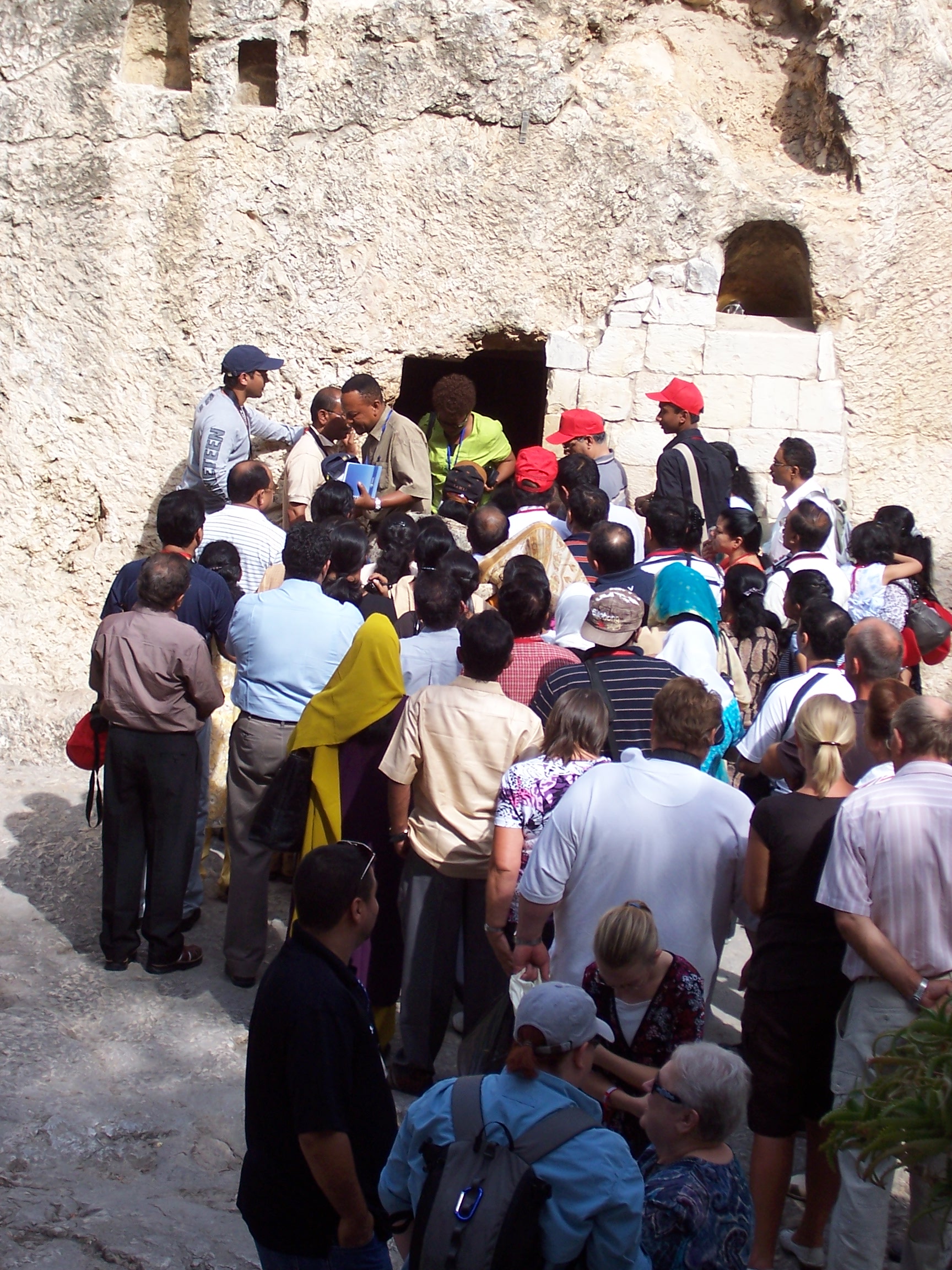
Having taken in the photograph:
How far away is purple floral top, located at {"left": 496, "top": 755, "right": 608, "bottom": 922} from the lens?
3256 mm

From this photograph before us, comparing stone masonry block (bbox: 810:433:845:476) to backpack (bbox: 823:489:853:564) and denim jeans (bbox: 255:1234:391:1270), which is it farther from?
denim jeans (bbox: 255:1234:391:1270)

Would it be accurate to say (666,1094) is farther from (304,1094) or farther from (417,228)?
(417,228)

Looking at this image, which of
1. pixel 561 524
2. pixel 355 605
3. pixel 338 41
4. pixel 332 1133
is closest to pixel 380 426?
pixel 561 524

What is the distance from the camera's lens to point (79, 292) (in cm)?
714

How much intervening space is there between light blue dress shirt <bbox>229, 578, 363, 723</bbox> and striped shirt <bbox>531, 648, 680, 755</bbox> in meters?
0.94

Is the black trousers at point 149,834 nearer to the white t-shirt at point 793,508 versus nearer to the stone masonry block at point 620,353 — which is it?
the white t-shirt at point 793,508

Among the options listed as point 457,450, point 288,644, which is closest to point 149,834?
point 288,644

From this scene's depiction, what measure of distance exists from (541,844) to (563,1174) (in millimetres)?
1165

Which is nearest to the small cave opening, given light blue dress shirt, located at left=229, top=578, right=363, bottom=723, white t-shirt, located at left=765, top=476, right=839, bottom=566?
white t-shirt, located at left=765, top=476, right=839, bottom=566

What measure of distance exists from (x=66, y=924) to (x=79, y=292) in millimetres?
4024

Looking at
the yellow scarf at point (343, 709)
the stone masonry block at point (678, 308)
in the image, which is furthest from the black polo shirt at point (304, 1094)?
the stone masonry block at point (678, 308)

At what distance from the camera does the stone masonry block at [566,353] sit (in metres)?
7.19

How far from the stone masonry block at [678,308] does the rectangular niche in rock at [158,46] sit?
3.15 m

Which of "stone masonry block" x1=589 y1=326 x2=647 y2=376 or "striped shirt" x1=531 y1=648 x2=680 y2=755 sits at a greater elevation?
"stone masonry block" x1=589 y1=326 x2=647 y2=376
